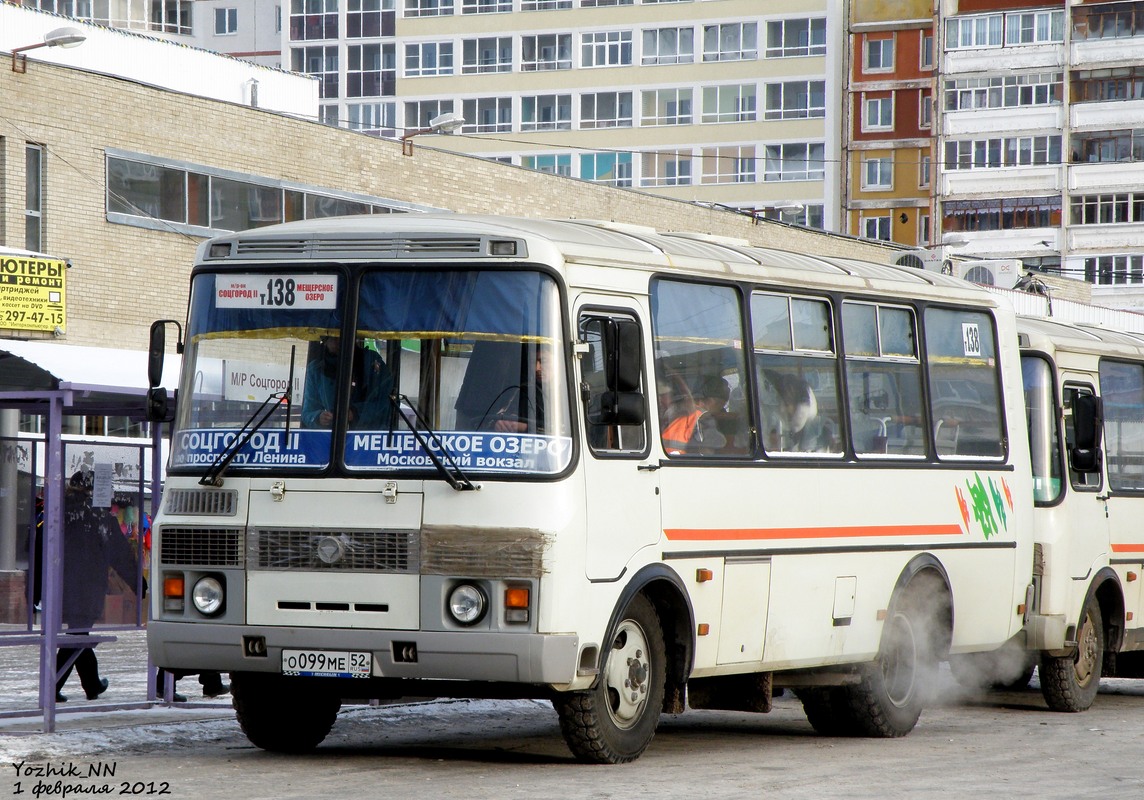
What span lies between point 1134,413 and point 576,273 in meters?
8.25

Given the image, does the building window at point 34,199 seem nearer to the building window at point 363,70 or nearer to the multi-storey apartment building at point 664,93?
the multi-storey apartment building at point 664,93

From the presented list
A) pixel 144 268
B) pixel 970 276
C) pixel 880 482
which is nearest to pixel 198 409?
pixel 880 482

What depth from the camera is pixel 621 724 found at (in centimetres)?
1090

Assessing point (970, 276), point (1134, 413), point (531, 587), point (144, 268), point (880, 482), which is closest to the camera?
point (531, 587)

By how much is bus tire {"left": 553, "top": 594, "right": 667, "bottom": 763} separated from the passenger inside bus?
1.70 metres

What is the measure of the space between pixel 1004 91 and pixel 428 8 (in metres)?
26.5

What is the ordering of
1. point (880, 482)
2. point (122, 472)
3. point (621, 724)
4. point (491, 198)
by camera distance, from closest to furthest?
point (621, 724)
point (880, 482)
point (122, 472)
point (491, 198)

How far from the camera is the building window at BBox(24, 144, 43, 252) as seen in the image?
106 feet

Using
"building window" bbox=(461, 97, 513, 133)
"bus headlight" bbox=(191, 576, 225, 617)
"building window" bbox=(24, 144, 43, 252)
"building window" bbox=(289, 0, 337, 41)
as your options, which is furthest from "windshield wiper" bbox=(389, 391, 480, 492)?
"building window" bbox=(289, 0, 337, 41)

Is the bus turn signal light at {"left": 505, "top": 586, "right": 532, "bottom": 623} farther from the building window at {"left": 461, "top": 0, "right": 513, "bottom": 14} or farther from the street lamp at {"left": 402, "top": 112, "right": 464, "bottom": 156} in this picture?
the building window at {"left": 461, "top": 0, "right": 513, "bottom": 14}

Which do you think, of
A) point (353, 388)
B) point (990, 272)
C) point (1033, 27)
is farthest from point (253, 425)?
point (1033, 27)

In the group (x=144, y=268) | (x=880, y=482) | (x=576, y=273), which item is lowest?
(x=880, y=482)

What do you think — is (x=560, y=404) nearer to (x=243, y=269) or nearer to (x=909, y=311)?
(x=243, y=269)

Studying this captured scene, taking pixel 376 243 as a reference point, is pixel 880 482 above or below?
below
